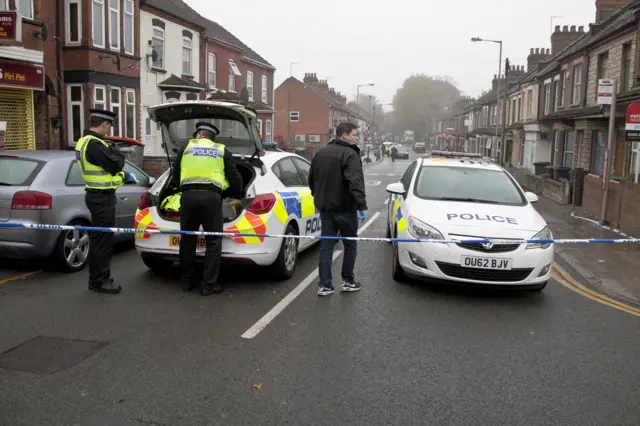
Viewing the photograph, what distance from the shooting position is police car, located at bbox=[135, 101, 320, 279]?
656 centimetres

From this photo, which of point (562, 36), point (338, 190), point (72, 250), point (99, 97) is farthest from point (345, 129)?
point (562, 36)

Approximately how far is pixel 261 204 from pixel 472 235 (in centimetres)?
243

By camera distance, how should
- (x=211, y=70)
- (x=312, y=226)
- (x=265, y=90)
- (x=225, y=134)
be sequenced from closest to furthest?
(x=225, y=134), (x=312, y=226), (x=211, y=70), (x=265, y=90)

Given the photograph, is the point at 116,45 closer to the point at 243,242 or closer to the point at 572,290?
the point at 243,242

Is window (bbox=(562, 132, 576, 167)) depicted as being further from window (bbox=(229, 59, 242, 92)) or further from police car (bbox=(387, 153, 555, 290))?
police car (bbox=(387, 153, 555, 290))

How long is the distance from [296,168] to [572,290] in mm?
4013

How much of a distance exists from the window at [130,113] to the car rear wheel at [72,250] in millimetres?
15721

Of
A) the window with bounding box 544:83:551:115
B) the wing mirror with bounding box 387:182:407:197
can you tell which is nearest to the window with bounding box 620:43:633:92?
the window with bounding box 544:83:551:115

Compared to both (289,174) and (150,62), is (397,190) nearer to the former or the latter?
(289,174)

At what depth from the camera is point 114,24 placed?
68.7 feet

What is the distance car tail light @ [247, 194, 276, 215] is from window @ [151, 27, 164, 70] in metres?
19.1

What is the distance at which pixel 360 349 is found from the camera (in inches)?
191

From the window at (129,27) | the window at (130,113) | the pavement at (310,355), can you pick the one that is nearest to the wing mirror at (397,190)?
the pavement at (310,355)

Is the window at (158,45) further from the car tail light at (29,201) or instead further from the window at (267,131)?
the car tail light at (29,201)
